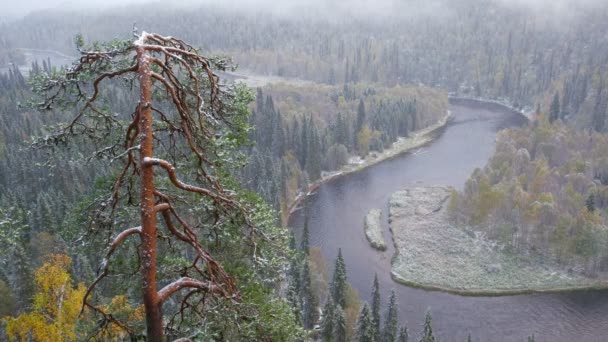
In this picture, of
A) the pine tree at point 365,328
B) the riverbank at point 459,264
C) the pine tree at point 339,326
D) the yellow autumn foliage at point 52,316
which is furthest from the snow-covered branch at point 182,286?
the riverbank at point 459,264

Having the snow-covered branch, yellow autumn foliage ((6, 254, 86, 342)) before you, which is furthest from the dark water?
the snow-covered branch

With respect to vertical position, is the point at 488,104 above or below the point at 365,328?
below

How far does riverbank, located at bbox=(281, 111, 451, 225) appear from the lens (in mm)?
86606

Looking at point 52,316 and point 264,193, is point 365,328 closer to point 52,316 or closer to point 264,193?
point 52,316

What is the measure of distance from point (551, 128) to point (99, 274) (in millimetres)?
110537

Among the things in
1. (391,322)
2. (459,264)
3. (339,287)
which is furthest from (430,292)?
(391,322)

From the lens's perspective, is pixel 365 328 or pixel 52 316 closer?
pixel 52 316

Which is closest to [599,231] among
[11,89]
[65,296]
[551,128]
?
[551,128]

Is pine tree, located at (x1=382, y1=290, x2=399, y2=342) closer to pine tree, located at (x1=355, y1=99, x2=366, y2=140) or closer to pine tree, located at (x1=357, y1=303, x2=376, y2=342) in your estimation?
pine tree, located at (x1=357, y1=303, x2=376, y2=342)

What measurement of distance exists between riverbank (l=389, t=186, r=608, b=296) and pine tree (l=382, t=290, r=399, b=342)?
17008 mm

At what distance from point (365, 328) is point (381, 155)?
7442 cm

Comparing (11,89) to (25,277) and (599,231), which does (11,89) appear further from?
(599,231)

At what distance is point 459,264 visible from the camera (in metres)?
64.6

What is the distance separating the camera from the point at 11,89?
14962 centimetres
